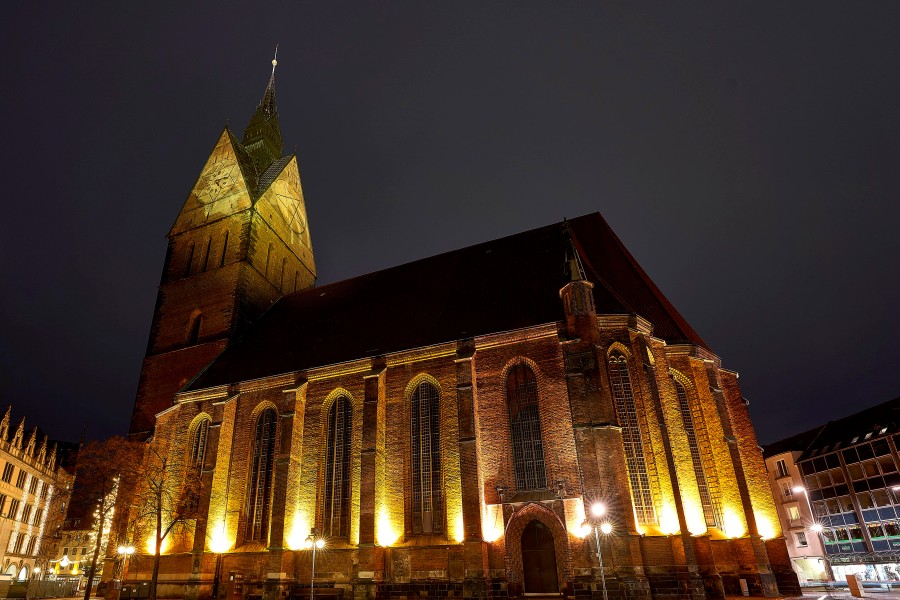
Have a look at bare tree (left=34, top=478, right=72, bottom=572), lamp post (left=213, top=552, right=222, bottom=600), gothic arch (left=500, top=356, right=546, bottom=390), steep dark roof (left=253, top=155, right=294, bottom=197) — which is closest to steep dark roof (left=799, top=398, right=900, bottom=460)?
gothic arch (left=500, top=356, right=546, bottom=390)

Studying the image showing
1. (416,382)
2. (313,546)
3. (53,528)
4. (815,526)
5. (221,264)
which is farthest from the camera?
(53,528)

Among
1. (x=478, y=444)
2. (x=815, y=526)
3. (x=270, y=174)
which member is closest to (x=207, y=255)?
(x=270, y=174)

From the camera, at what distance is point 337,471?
24031mm

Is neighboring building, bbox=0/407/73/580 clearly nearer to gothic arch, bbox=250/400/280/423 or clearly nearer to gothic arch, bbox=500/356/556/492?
gothic arch, bbox=250/400/280/423

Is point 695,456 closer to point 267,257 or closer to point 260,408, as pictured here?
point 260,408

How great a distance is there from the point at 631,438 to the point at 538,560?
527 centimetres

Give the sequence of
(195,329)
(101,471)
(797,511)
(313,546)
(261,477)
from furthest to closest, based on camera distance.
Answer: (797,511), (195,329), (101,471), (261,477), (313,546)

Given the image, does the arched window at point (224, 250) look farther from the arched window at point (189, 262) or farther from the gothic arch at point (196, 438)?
the gothic arch at point (196, 438)

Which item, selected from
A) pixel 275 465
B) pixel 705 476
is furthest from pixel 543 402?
pixel 275 465

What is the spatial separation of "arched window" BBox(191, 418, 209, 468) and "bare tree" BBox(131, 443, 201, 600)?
0.41m

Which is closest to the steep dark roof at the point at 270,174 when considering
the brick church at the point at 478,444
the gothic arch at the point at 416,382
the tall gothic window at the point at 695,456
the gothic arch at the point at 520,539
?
the brick church at the point at 478,444

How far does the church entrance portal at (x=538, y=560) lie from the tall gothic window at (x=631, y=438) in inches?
126

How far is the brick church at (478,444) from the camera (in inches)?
741

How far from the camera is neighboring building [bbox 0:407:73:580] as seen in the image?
4266 centimetres
